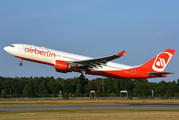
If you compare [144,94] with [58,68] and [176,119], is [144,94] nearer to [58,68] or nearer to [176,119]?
[58,68]

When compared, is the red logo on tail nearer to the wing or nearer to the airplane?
the airplane

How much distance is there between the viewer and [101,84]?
139 m

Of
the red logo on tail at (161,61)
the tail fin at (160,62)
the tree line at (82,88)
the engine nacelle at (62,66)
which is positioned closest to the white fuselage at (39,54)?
the engine nacelle at (62,66)

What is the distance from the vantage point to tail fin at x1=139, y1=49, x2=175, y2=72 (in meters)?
46.6

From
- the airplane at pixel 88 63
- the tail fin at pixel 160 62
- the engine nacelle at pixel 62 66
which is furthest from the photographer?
the tail fin at pixel 160 62

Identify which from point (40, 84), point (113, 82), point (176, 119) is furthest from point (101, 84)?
point (176, 119)

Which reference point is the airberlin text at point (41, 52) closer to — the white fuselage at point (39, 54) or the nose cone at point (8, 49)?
the white fuselage at point (39, 54)

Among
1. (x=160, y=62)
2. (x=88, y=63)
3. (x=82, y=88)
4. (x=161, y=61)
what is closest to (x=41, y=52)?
(x=88, y=63)

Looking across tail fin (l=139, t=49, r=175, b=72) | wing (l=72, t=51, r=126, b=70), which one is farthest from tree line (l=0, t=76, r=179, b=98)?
wing (l=72, t=51, r=126, b=70)

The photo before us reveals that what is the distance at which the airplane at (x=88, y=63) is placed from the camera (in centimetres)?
4273

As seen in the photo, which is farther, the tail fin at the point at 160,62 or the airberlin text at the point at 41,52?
the tail fin at the point at 160,62

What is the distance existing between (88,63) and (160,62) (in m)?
13.0

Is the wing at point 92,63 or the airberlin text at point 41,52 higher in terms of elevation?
the airberlin text at point 41,52

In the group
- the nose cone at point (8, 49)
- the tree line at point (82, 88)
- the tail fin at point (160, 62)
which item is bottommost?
the tree line at point (82, 88)
